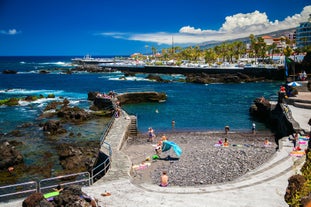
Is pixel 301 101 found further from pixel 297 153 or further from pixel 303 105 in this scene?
pixel 297 153

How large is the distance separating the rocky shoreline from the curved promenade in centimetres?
208

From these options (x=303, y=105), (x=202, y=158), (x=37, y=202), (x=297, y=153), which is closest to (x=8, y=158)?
(x=37, y=202)

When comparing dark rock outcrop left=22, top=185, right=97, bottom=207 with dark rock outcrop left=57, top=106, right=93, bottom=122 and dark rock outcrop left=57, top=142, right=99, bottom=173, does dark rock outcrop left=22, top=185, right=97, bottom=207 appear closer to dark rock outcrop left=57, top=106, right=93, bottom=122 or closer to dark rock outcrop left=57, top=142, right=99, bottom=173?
dark rock outcrop left=57, top=142, right=99, bottom=173

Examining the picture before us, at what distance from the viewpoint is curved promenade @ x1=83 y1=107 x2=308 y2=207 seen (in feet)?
38.9

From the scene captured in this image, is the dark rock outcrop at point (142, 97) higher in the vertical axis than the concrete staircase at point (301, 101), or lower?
lower

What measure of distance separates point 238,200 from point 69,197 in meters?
6.21

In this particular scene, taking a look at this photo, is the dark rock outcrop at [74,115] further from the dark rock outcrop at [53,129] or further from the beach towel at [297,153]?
the beach towel at [297,153]

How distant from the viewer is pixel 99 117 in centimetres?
3750

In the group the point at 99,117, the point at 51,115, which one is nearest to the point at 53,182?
the point at 99,117

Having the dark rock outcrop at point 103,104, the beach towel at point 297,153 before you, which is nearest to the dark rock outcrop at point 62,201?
the beach towel at point 297,153

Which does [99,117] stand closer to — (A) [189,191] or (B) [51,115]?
(B) [51,115]

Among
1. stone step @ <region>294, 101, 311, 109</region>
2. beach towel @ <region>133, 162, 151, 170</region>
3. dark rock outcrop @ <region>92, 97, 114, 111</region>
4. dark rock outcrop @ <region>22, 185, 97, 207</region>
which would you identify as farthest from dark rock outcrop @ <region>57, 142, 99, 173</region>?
stone step @ <region>294, 101, 311, 109</region>

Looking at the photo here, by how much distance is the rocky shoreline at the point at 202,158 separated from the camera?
57.1 feet

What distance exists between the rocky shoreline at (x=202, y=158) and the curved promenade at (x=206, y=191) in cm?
208
